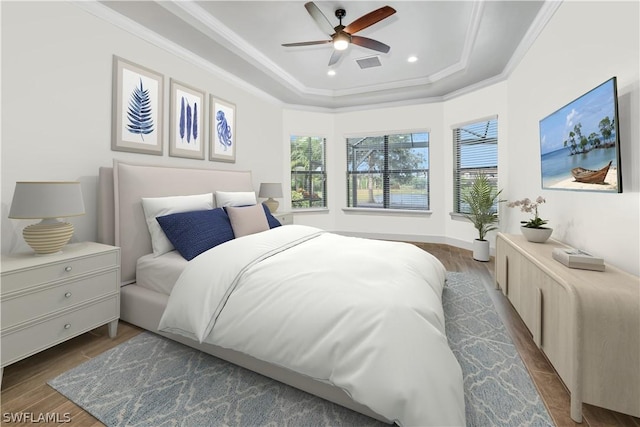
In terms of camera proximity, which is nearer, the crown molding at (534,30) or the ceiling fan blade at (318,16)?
the ceiling fan blade at (318,16)

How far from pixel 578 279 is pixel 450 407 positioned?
1036 millimetres

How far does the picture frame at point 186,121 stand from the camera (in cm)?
310

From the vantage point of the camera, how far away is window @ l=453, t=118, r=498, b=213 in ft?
14.2

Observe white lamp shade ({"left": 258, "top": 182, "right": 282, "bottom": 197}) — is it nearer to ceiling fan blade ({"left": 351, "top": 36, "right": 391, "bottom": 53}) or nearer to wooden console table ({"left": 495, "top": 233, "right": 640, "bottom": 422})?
ceiling fan blade ({"left": 351, "top": 36, "right": 391, "bottom": 53})

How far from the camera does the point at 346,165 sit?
18.9 ft

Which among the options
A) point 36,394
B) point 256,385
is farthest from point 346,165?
point 36,394

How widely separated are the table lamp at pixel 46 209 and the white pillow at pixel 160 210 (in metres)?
0.56

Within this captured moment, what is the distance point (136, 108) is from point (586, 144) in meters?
3.78

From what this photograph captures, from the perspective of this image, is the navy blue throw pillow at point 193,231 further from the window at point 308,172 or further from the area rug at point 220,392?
the window at point 308,172

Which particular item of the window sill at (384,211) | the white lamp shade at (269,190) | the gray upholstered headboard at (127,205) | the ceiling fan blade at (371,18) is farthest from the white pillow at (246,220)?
the window sill at (384,211)

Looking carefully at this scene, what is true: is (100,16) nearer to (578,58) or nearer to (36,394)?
(36,394)

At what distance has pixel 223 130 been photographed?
3.77 meters

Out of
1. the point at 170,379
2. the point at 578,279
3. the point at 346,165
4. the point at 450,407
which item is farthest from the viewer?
the point at 346,165

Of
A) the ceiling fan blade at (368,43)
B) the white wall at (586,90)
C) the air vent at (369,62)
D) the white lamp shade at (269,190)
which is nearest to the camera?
the white wall at (586,90)
